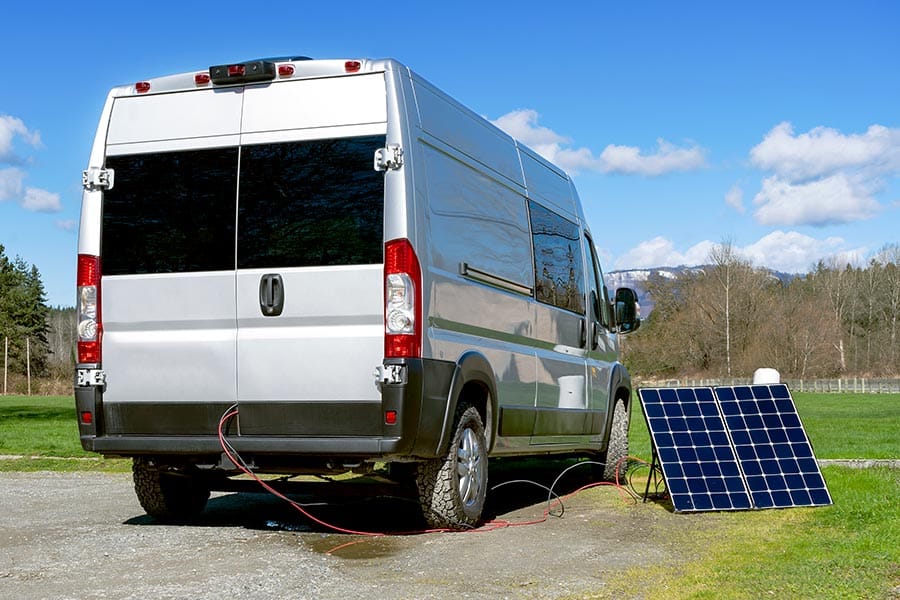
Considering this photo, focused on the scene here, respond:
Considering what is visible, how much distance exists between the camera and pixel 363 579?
5.92 meters

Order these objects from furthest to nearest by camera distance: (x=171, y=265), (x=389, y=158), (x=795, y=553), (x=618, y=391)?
(x=618, y=391) → (x=171, y=265) → (x=389, y=158) → (x=795, y=553)

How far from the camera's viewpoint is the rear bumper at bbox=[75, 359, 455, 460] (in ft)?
22.9

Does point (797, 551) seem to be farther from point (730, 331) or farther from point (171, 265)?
point (730, 331)

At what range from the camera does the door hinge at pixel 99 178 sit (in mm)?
7766

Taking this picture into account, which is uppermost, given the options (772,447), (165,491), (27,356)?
(27,356)

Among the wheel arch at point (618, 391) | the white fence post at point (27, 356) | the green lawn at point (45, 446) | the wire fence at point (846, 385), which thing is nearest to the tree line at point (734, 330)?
the wire fence at point (846, 385)

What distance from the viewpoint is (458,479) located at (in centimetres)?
780

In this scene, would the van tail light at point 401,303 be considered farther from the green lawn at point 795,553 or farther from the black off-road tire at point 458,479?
the green lawn at point 795,553

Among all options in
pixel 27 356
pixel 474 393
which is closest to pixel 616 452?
pixel 474 393

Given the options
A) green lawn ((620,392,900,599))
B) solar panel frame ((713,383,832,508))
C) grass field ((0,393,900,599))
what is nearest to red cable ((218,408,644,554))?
grass field ((0,393,900,599))

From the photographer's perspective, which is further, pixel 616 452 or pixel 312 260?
pixel 616 452

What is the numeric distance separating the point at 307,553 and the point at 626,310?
618 centimetres

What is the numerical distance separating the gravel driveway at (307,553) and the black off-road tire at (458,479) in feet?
0.58

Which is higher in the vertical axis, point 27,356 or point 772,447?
point 27,356
